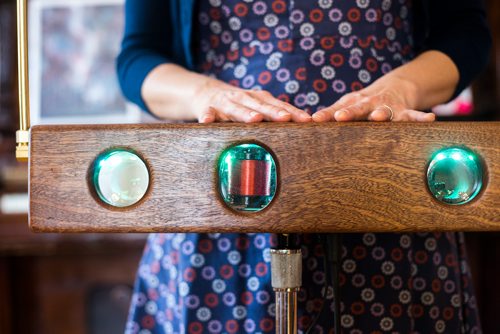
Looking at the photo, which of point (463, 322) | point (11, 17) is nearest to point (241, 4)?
point (463, 322)

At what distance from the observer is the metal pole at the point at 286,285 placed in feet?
2.03

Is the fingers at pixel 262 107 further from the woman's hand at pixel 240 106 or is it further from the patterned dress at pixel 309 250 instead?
the patterned dress at pixel 309 250

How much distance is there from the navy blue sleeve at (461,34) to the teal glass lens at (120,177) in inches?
19.4

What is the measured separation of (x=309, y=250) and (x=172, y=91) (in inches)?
10.3

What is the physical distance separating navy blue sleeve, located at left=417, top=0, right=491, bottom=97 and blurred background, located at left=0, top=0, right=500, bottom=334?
1558 millimetres

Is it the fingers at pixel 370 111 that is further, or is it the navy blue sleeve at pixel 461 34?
the navy blue sleeve at pixel 461 34

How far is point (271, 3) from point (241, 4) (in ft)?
0.13

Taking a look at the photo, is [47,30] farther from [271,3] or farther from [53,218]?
[53,218]

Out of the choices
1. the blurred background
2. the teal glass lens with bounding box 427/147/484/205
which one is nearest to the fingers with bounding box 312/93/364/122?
the teal glass lens with bounding box 427/147/484/205

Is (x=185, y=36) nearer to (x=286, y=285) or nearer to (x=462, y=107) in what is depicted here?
(x=286, y=285)

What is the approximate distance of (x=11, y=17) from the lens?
8.93 ft

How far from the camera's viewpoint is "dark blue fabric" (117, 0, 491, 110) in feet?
3.12

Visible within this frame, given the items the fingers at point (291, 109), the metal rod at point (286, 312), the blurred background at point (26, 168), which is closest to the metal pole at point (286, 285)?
the metal rod at point (286, 312)

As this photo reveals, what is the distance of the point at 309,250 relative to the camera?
88cm
